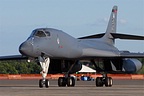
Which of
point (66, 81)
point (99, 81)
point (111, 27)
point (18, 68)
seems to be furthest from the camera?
point (18, 68)

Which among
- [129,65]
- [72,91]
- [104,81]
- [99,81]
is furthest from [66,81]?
[72,91]

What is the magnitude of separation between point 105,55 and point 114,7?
31.6ft

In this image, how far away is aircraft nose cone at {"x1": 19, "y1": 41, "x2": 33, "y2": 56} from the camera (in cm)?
3341

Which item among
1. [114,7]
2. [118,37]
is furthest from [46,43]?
[114,7]

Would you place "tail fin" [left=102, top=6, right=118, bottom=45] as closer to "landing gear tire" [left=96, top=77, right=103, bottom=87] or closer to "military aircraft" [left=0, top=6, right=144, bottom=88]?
"military aircraft" [left=0, top=6, right=144, bottom=88]

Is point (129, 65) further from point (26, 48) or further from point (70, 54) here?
point (26, 48)

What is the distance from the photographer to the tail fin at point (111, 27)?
4373 centimetres

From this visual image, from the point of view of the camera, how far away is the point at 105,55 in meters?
38.8

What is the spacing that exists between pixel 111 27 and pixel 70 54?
A: 965cm

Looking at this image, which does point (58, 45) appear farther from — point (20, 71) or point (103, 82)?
point (20, 71)

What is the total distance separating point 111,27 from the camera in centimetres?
4559

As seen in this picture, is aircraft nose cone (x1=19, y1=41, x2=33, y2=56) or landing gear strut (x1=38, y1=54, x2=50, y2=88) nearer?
landing gear strut (x1=38, y1=54, x2=50, y2=88)

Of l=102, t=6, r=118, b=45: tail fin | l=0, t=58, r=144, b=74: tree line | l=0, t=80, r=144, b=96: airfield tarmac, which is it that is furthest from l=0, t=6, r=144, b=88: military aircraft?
l=0, t=58, r=144, b=74: tree line

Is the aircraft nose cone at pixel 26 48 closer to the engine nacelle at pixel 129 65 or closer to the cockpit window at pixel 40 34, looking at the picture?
the cockpit window at pixel 40 34
